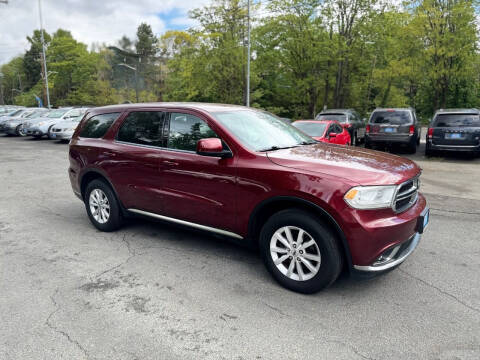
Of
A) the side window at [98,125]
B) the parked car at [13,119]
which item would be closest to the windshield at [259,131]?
the side window at [98,125]

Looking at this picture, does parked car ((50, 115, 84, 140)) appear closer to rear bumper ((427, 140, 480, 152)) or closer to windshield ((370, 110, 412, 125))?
windshield ((370, 110, 412, 125))

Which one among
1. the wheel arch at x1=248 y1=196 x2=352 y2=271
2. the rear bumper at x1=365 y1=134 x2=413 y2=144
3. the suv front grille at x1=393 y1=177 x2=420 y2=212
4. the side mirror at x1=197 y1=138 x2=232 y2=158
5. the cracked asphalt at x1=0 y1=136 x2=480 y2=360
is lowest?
the cracked asphalt at x1=0 y1=136 x2=480 y2=360

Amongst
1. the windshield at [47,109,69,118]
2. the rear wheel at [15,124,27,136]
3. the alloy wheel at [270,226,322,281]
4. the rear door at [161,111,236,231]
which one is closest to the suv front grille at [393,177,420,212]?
the alloy wheel at [270,226,322,281]

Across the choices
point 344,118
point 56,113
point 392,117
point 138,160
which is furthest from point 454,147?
point 56,113

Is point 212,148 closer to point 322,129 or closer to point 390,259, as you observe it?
point 390,259

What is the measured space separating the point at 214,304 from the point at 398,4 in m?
27.9

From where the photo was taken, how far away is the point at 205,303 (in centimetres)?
325

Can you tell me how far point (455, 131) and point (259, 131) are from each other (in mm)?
9769

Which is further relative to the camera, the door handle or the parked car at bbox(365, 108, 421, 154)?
the parked car at bbox(365, 108, 421, 154)

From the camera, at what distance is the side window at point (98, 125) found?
5086mm

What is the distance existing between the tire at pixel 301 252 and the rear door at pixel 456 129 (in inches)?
404

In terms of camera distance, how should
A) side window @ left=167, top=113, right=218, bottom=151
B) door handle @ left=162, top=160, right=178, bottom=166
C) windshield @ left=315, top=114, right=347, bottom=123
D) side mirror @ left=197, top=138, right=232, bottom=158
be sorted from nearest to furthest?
side mirror @ left=197, top=138, right=232, bottom=158 → side window @ left=167, top=113, right=218, bottom=151 → door handle @ left=162, top=160, right=178, bottom=166 → windshield @ left=315, top=114, right=347, bottom=123

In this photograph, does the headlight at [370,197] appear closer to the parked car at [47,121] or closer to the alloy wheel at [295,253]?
the alloy wheel at [295,253]

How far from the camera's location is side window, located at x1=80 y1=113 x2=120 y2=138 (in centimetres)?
509
